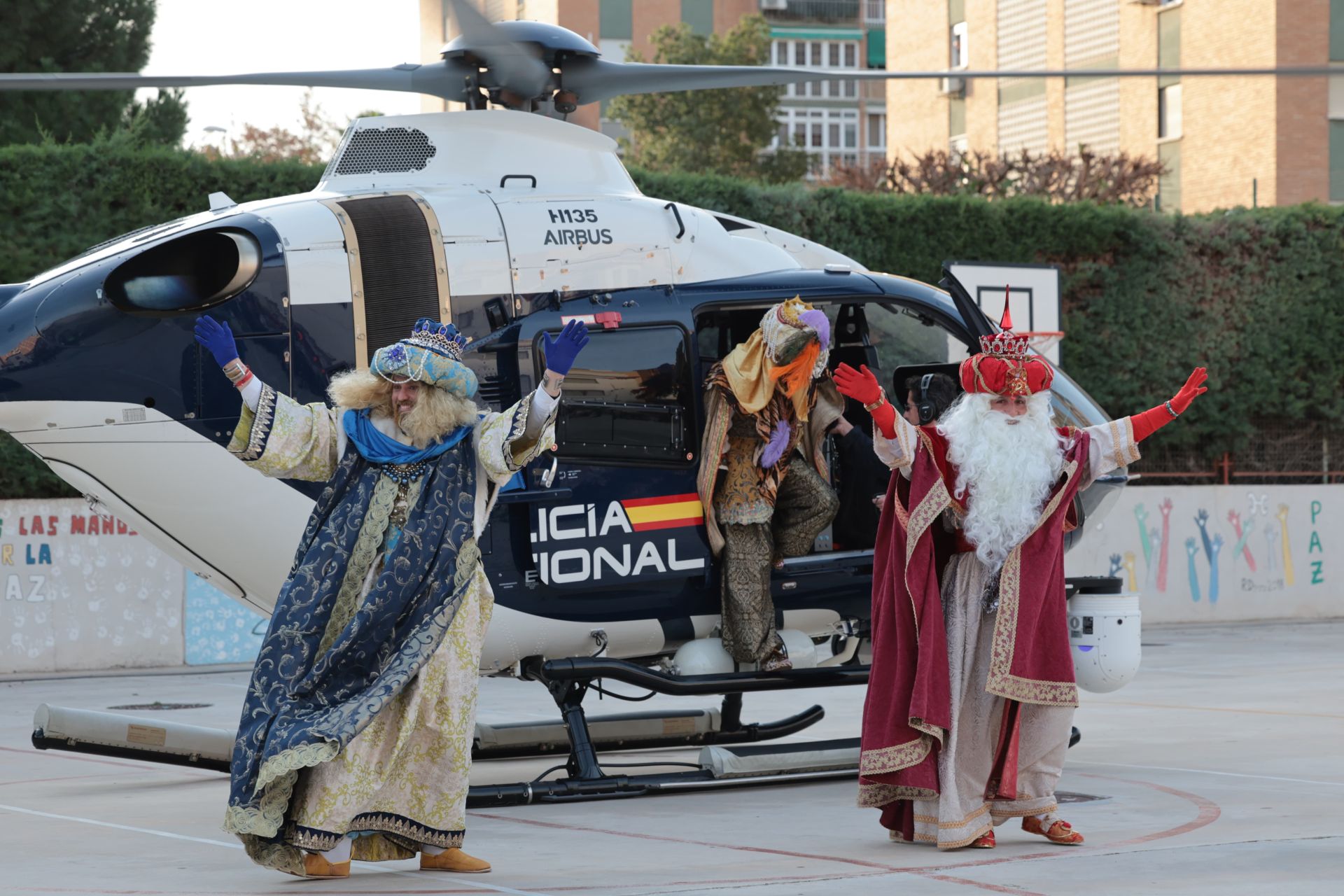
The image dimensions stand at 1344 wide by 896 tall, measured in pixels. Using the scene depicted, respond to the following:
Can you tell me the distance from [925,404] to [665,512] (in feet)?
5.02

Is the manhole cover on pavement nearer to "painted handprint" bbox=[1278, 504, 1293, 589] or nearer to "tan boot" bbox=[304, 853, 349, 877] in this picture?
"tan boot" bbox=[304, 853, 349, 877]

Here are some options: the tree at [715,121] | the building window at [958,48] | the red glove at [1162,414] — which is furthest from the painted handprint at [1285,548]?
the tree at [715,121]

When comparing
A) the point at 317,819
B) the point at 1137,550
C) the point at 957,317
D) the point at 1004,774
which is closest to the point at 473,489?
the point at 317,819

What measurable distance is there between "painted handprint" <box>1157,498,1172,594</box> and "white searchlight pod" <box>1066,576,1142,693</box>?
37.3 ft

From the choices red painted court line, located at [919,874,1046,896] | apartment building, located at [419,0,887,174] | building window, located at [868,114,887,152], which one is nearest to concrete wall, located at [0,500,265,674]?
red painted court line, located at [919,874,1046,896]

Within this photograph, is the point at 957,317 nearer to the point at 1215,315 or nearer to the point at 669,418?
the point at 669,418

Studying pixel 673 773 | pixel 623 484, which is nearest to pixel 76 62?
pixel 623 484

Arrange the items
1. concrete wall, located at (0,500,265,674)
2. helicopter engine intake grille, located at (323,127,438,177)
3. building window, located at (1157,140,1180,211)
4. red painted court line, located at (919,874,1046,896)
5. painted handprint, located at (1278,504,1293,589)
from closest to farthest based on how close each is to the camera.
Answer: red painted court line, located at (919,874,1046,896) → helicopter engine intake grille, located at (323,127,438,177) → concrete wall, located at (0,500,265,674) → painted handprint, located at (1278,504,1293,589) → building window, located at (1157,140,1180,211)

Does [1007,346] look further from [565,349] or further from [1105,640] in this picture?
[565,349]

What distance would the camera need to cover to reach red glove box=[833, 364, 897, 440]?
6266mm

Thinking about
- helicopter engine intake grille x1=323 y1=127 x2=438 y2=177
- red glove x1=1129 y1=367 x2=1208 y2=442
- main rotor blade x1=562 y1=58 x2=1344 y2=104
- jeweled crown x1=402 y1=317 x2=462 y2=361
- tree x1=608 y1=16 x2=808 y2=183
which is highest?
tree x1=608 y1=16 x2=808 y2=183

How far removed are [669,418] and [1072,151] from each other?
29.7m

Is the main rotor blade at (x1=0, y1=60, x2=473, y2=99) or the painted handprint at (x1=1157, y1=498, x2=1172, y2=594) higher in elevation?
the main rotor blade at (x1=0, y1=60, x2=473, y2=99)

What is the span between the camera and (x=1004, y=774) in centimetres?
641
